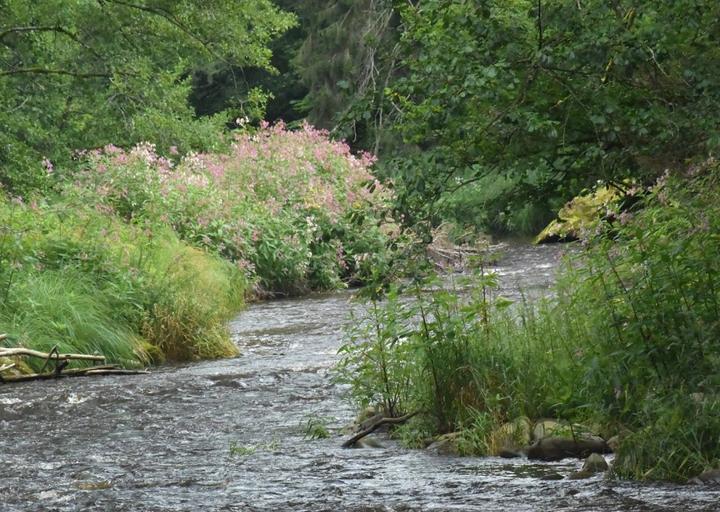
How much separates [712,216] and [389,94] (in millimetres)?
2013

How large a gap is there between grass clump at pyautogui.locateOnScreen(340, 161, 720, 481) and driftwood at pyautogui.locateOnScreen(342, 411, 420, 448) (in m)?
0.13

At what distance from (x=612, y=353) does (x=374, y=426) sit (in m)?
1.85

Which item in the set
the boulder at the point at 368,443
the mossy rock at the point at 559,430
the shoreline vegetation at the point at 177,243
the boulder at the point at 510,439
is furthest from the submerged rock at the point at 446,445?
the shoreline vegetation at the point at 177,243

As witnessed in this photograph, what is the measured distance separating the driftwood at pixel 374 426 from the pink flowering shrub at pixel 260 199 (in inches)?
330

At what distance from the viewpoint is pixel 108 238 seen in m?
13.3

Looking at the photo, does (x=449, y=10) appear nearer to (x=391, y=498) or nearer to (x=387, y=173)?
(x=387, y=173)

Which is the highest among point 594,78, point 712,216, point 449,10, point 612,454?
Result: point 449,10

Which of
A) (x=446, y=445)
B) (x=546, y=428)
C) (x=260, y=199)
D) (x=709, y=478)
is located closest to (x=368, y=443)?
(x=446, y=445)

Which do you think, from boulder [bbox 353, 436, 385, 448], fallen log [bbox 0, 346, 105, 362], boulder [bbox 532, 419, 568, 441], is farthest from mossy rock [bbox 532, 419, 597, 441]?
fallen log [bbox 0, 346, 105, 362]

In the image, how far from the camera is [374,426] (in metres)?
7.80

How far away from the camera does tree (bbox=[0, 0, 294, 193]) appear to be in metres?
15.3

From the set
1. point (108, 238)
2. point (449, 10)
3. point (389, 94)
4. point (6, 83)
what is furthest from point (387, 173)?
point (6, 83)

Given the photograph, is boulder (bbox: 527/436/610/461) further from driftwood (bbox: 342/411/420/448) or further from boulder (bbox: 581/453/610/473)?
driftwood (bbox: 342/411/420/448)

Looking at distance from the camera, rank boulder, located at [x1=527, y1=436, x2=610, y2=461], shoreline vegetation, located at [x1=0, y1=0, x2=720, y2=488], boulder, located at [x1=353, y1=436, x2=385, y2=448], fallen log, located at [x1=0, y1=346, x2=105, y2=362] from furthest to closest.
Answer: fallen log, located at [x1=0, y1=346, x2=105, y2=362]
boulder, located at [x1=353, y1=436, x2=385, y2=448]
boulder, located at [x1=527, y1=436, x2=610, y2=461]
shoreline vegetation, located at [x1=0, y1=0, x2=720, y2=488]
